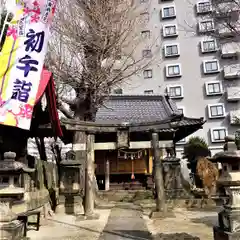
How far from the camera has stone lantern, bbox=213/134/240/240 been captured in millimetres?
5906

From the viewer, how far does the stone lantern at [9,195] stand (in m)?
5.61

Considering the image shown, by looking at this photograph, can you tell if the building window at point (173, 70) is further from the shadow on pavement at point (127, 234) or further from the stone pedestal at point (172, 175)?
the shadow on pavement at point (127, 234)

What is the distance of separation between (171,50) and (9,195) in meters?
34.2

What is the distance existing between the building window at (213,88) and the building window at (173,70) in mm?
3679

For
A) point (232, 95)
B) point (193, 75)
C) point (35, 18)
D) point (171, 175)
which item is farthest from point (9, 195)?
point (193, 75)

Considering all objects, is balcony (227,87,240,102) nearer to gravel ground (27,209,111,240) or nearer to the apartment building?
the apartment building

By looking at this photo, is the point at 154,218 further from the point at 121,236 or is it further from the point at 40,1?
the point at 40,1

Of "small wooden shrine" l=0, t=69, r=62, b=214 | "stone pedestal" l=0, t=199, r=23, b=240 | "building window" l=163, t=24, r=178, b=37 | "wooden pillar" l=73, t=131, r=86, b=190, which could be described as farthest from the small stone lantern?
"building window" l=163, t=24, r=178, b=37

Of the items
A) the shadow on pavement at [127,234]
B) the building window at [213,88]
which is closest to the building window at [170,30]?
the building window at [213,88]

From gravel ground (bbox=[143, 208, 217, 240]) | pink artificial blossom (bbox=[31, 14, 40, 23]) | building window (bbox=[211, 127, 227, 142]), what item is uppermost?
building window (bbox=[211, 127, 227, 142])

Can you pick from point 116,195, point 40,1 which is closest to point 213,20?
point 40,1

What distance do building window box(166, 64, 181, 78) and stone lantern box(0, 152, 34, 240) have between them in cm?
3202

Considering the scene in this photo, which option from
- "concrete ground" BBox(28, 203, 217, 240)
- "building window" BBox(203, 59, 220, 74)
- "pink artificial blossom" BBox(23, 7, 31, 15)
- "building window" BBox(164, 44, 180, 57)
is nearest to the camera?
"pink artificial blossom" BBox(23, 7, 31, 15)

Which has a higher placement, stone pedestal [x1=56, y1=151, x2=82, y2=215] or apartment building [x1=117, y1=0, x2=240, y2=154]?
apartment building [x1=117, y1=0, x2=240, y2=154]
